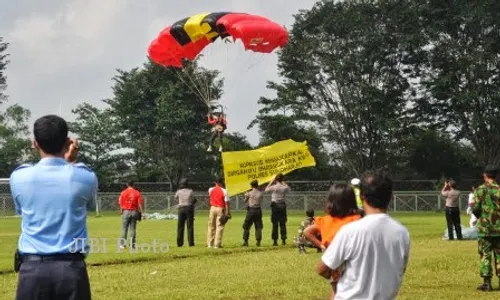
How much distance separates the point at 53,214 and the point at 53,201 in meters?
0.08

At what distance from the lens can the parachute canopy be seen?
22.6 m

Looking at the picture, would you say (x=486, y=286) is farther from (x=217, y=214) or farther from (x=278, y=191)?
(x=278, y=191)

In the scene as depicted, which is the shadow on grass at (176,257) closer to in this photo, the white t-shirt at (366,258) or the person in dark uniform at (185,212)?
the person in dark uniform at (185,212)

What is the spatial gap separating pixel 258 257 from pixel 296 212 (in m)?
35.9

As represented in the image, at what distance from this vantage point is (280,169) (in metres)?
28.4

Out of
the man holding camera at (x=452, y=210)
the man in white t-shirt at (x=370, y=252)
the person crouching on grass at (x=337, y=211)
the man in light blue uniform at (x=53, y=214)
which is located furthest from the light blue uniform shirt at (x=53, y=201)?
the man holding camera at (x=452, y=210)

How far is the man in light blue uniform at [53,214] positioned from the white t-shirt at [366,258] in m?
1.63

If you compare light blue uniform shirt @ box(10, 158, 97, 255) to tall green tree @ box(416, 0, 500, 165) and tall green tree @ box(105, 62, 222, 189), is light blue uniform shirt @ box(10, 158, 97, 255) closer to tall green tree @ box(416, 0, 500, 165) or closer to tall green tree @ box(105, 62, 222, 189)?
tall green tree @ box(416, 0, 500, 165)

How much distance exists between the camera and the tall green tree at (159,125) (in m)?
66.1

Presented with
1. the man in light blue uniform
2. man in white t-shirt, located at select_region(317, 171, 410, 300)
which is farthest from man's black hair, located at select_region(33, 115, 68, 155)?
man in white t-shirt, located at select_region(317, 171, 410, 300)

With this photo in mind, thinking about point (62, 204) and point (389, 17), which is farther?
point (389, 17)

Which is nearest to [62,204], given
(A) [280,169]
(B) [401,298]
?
(B) [401,298]

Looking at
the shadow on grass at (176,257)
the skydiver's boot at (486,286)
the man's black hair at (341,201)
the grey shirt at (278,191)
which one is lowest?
the skydiver's boot at (486,286)

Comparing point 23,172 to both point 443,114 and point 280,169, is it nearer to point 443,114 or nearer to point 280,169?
point 280,169
